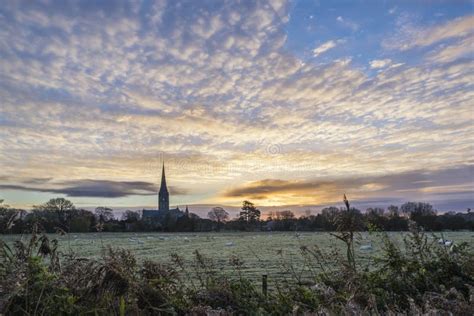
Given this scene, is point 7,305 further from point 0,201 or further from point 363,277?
point 363,277

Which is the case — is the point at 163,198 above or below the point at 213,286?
above

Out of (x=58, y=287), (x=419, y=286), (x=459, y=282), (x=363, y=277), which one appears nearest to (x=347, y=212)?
(x=363, y=277)

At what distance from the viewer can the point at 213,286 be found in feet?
17.5

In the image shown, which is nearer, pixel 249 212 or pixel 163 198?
pixel 249 212

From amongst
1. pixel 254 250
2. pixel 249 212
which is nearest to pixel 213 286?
pixel 254 250

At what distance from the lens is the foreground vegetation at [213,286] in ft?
14.0

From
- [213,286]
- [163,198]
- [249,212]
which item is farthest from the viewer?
[163,198]

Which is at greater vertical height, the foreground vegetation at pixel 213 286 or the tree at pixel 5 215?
the tree at pixel 5 215

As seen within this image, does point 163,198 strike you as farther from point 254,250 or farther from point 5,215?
point 5,215

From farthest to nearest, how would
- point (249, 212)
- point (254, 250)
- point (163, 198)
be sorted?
point (163, 198)
point (249, 212)
point (254, 250)

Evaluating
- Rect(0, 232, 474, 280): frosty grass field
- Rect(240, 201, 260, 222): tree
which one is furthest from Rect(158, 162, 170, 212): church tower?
Rect(0, 232, 474, 280): frosty grass field

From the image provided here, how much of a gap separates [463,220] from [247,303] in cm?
5281

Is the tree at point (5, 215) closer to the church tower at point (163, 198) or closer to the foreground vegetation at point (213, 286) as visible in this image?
the foreground vegetation at point (213, 286)

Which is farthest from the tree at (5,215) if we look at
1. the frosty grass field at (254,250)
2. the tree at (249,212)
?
the tree at (249,212)
